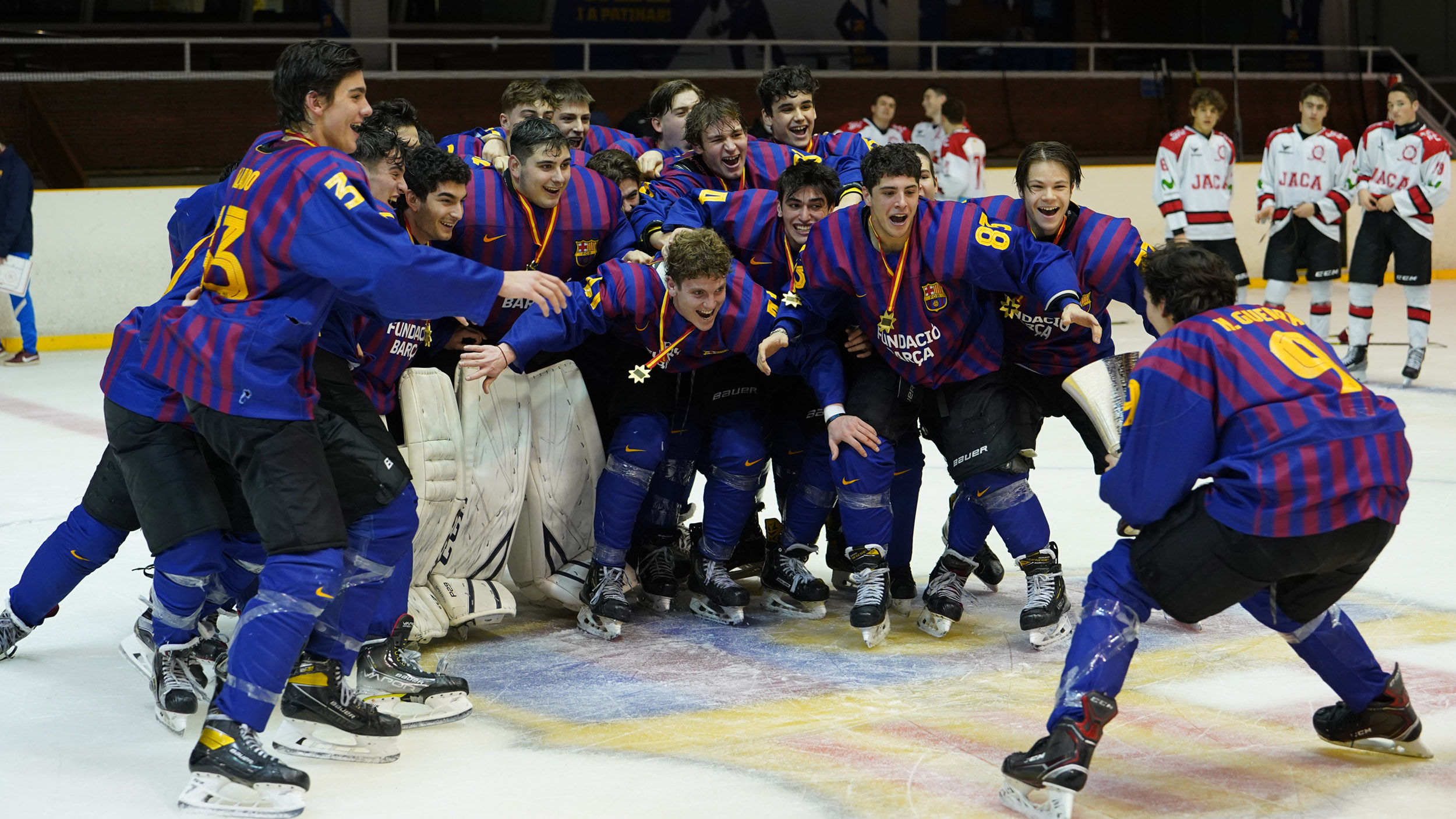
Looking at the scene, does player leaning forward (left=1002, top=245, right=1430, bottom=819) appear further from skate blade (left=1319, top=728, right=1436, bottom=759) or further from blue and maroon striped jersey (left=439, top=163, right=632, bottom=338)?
blue and maroon striped jersey (left=439, top=163, right=632, bottom=338)

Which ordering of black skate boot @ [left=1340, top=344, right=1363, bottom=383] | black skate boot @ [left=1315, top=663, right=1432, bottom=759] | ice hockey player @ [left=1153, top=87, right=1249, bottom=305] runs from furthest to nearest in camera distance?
ice hockey player @ [left=1153, top=87, right=1249, bottom=305] → black skate boot @ [left=1340, top=344, right=1363, bottom=383] → black skate boot @ [left=1315, top=663, right=1432, bottom=759]

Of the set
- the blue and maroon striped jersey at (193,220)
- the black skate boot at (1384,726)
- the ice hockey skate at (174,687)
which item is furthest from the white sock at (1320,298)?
the ice hockey skate at (174,687)

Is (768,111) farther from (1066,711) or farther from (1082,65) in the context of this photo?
(1082,65)

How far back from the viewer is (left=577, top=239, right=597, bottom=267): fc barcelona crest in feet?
14.3

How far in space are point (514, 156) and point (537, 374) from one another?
2.14ft

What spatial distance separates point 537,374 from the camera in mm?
4273

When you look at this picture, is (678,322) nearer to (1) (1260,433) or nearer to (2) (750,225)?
(2) (750,225)

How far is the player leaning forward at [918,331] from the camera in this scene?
3.90 m

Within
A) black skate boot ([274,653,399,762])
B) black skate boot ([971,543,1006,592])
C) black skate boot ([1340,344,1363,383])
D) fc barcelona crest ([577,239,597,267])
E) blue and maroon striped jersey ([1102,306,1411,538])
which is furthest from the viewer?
black skate boot ([1340,344,1363,383])

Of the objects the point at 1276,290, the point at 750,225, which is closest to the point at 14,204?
the point at 750,225

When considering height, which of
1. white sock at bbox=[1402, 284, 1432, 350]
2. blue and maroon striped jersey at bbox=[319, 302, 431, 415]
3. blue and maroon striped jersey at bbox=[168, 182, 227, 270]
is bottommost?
white sock at bbox=[1402, 284, 1432, 350]

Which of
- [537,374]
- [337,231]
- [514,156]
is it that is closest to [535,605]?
[537,374]

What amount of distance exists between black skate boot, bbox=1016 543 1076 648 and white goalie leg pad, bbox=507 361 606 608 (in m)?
1.31

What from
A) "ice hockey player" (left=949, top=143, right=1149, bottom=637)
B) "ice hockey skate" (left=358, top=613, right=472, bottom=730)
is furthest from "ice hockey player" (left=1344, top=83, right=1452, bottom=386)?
"ice hockey skate" (left=358, top=613, right=472, bottom=730)
